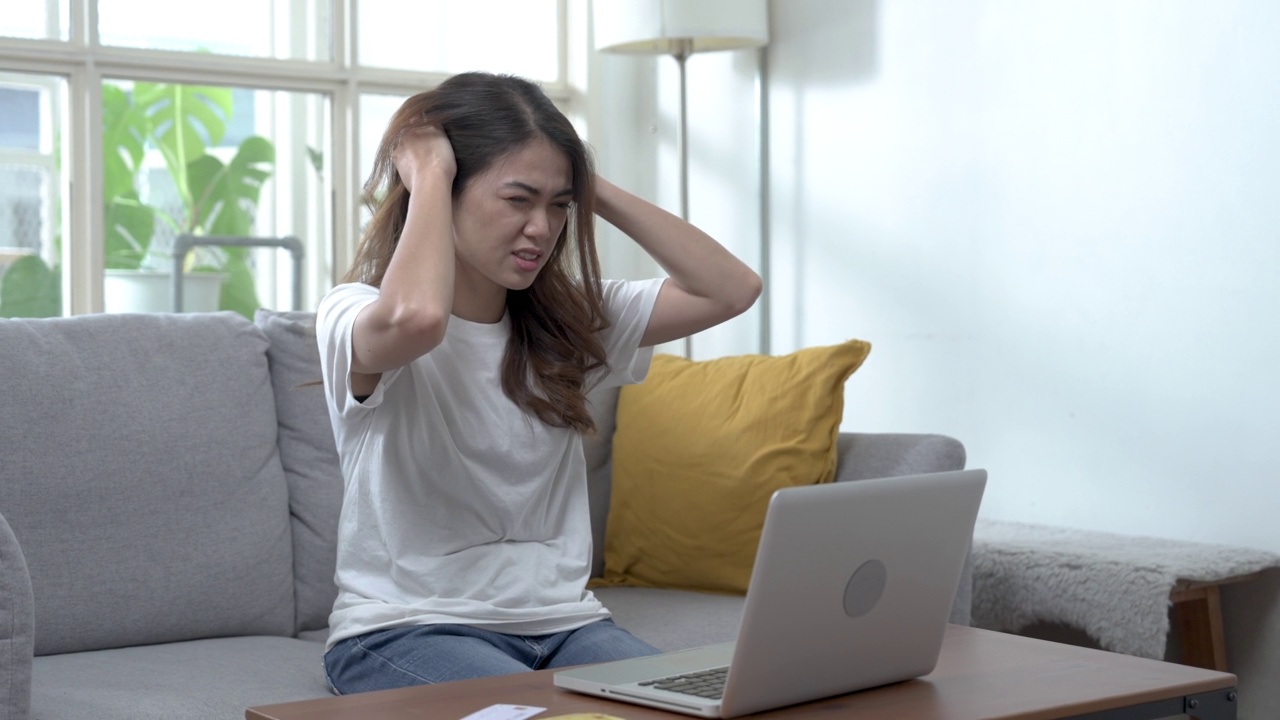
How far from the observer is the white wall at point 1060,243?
2443 millimetres

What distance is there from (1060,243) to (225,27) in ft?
7.31

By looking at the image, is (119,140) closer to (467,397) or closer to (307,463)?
(307,463)

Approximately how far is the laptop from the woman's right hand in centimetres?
70

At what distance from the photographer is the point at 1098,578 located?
227 centimetres

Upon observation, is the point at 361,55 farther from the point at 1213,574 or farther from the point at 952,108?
the point at 1213,574

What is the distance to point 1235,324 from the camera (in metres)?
2.44

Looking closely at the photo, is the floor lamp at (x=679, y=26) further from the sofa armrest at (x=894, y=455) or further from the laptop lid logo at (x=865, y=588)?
the laptop lid logo at (x=865, y=588)

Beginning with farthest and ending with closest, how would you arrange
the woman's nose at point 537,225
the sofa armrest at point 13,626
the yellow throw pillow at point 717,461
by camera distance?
1. the yellow throw pillow at point 717,461
2. the woman's nose at point 537,225
3. the sofa armrest at point 13,626

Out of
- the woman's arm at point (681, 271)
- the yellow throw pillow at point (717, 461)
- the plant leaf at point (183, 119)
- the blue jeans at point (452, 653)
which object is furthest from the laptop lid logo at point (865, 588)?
the plant leaf at point (183, 119)

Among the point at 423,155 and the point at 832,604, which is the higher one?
the point at 423,155

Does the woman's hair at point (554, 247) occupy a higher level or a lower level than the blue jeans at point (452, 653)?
higher

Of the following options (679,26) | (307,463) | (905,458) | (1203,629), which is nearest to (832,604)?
(905,458)

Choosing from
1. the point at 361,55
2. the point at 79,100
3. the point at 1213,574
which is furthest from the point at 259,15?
the point at 1213,574

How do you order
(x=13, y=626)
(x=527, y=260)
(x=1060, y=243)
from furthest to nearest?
(x=1060, y=243)
(x=527, y=260)
(x=13, y=626)
